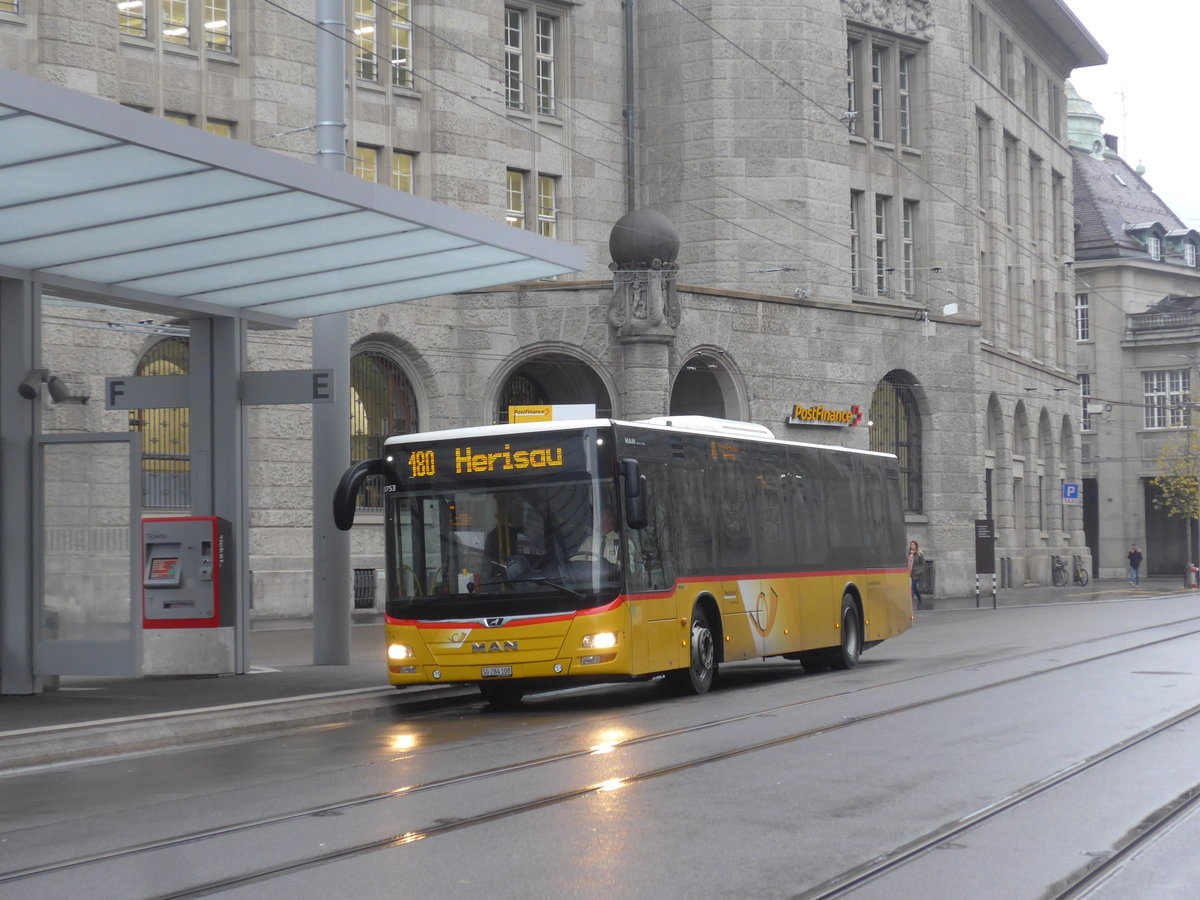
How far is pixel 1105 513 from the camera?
77375mm

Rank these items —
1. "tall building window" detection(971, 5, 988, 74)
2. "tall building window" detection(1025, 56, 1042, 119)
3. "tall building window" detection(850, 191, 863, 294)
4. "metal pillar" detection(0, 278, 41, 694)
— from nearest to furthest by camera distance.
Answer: "metal pillar" detection(0, 278, 41, 694), "tall building window" detection(850, 191, 863, 294), "tall building window" detection(971, 5, 988, 74), "tall building window" detection(1025, 56, 1042, 119)

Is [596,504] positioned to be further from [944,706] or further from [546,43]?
[546,43]

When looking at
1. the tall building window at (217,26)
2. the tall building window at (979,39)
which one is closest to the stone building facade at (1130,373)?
the tall building window at (979,39)

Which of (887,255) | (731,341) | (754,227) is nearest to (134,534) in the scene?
(731,341)

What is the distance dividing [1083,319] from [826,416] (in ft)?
142

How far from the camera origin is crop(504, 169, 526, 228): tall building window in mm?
37281

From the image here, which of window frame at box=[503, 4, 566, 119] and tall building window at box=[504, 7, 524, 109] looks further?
window frame at box=[503, 4, 566, 119]

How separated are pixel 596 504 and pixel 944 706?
146 inches

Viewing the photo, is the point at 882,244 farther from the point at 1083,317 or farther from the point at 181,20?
the point at 1083,317

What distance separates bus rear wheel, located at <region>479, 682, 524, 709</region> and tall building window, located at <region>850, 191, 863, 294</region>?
2647cm

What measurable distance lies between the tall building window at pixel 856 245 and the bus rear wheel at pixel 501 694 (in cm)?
2647

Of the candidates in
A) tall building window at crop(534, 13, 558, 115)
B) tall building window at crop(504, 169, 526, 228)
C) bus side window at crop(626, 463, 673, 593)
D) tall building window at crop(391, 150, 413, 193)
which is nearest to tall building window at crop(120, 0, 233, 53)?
tall building window at crop(391, 150, 413, 193)

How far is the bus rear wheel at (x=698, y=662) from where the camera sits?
689 inches

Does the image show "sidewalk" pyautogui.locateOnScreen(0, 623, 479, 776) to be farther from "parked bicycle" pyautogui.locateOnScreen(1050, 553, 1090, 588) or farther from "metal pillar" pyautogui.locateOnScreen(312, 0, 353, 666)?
"parked bicycle" pyautogui.locateOnScreen(1050, 553, 1090, 588)
